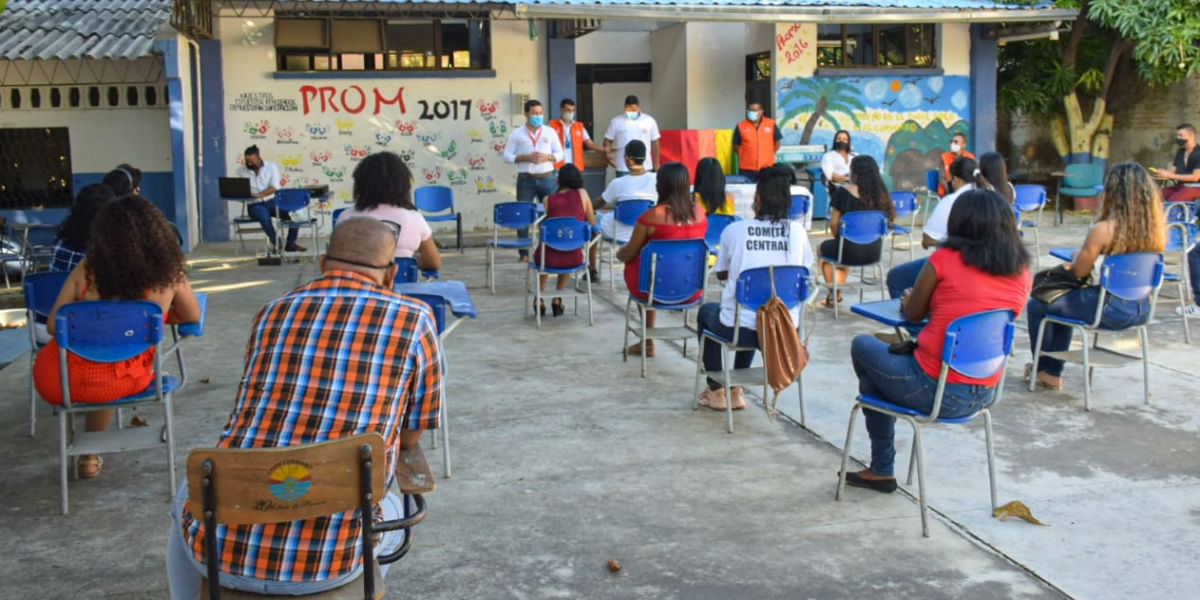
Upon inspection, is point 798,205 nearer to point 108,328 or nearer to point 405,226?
point 405,226

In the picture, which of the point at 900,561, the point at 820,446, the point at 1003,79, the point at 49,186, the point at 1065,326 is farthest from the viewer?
the point at 1003,79

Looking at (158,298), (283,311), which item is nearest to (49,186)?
(158,298)

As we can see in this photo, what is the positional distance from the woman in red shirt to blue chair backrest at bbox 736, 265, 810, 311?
1.08 metres

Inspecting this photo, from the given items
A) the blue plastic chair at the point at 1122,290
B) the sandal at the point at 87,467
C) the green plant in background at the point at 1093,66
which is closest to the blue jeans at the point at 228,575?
the sandal at the point at 87,467

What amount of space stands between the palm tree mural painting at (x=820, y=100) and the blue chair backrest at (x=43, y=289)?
11.8 m

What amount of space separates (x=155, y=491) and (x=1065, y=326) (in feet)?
16.1

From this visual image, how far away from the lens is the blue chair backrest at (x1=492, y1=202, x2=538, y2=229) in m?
10.2

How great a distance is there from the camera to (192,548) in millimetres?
2955

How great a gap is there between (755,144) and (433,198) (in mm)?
4794

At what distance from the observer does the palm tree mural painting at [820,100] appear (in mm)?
16188

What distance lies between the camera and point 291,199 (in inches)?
496

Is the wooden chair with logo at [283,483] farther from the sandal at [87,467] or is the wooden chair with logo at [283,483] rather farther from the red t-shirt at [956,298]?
the sandal at [87,467]

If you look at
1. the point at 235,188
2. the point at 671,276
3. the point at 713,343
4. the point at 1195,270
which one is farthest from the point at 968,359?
the point at 235,188

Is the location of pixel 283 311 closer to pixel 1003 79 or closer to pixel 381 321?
pixel 381 321
